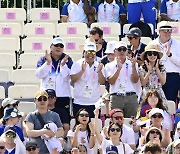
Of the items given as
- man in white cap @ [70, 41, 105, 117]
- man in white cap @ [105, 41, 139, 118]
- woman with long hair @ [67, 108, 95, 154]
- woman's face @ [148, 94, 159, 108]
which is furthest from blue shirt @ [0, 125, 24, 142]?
woman's face @ [148, 94, 159, 108]

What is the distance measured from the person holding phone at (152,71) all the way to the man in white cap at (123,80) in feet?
0.47

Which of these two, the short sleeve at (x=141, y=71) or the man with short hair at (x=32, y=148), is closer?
the man with short hair at (x=32, y=148)

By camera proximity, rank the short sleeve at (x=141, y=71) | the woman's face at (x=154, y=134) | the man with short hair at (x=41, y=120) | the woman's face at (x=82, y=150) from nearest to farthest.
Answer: the woman's face at (x=154, y=134) → the woman's face at (x=82, y=150) → the man with short hair at (x=41, y=120) → the short sleeve at (x=141, y=71)

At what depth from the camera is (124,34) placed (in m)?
15.3

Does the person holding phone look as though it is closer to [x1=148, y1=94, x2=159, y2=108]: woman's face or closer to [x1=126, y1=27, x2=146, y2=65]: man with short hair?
[x1=148, y1=94, x2=159, y2=108]: woman's face

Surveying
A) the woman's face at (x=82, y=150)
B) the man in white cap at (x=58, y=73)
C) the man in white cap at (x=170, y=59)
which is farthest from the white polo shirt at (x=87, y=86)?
the woman's face at (x=82, y=150)

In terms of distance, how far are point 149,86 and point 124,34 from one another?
280cm

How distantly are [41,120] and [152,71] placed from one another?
188cm

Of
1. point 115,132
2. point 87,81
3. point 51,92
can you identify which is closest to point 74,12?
point 87,81

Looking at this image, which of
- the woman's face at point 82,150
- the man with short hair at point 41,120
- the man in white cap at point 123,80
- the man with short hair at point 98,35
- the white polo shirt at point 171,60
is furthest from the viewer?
the man with short hair at point 98,35

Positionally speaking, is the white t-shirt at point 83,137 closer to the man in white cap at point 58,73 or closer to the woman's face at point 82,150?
the woman's face at point 82,150

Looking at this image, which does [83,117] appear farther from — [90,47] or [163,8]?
[163,8]

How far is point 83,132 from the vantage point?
39.0ft

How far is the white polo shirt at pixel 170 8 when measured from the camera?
615 inches
